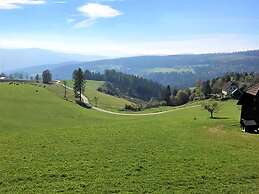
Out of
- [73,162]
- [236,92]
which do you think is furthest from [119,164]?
[236,92]

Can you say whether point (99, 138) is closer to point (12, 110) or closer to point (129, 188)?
point (129, 188)

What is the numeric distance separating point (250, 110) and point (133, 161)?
25664 millimetres

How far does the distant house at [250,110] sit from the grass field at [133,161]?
1.74m

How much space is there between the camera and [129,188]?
25.3m

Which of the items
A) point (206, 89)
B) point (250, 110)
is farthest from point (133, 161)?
point (206, 89)

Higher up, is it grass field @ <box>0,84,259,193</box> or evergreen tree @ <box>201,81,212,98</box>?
grass field @ <box>0,84,259,193</box>

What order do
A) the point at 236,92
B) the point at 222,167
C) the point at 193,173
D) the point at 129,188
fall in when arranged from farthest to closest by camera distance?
the point at 236,92 < the point at 222,167 < the point at 193,173 < the point at 129,188

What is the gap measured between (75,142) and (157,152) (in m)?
8.95

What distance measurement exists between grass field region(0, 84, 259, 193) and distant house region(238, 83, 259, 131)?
1735 mm

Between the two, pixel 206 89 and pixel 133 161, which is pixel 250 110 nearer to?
pixel 133 161

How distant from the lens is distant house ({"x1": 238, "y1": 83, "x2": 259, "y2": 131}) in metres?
50.9

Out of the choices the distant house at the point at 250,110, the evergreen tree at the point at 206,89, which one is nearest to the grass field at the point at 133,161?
the distant house at the point at 250,110

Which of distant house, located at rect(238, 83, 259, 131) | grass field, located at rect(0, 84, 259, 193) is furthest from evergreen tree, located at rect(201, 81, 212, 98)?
grass field, located at rect(0, 84, 259, 193)

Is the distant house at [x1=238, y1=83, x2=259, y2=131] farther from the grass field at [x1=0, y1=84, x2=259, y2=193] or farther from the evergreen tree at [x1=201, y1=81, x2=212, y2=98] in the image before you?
the evergreen tree at [x1=201, y1=81, x2=212, y2=98]
